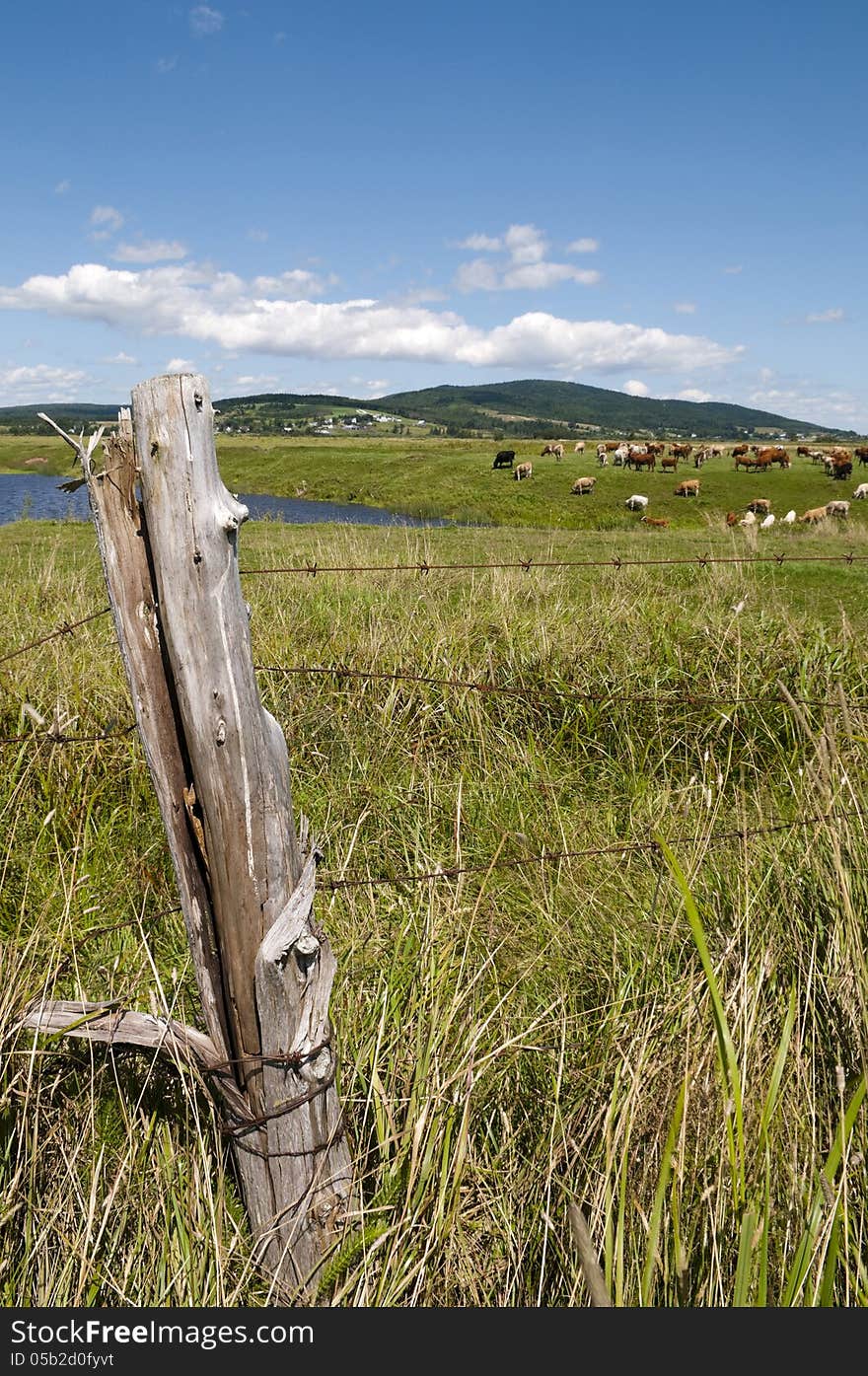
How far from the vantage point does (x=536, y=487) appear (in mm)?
38875

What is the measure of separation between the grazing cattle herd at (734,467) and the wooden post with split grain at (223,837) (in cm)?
2439

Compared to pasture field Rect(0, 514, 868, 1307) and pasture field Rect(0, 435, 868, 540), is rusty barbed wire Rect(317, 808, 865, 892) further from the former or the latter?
pasture field Rect(0, 435, 868, 540)

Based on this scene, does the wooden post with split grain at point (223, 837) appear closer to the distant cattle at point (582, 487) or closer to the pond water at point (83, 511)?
the pond water at point (83, 511)

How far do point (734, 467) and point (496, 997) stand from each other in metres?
49.9

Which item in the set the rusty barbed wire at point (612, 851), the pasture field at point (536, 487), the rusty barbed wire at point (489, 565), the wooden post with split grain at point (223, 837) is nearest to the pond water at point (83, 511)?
the pasture field at point (536, 487)

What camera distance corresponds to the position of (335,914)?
302 centimetres

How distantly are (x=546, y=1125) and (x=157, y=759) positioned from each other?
1.39 m

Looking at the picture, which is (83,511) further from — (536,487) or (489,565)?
(536,487)

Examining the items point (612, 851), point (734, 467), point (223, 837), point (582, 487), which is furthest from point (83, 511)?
point (734, 467)

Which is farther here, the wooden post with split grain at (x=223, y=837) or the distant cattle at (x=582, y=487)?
the distant cattle at (x=582, y=487)

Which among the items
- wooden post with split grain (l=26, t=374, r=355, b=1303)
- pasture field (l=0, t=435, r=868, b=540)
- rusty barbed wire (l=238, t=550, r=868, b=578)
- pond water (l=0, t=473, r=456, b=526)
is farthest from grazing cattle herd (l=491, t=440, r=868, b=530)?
wooden post with split grain (l=26, t=374, r=355, b=1303)

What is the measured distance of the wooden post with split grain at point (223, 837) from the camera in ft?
5.63

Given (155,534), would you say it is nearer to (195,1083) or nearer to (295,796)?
(195,1083)

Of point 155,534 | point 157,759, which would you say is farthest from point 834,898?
point 155,534
